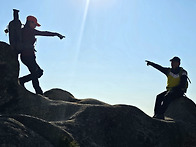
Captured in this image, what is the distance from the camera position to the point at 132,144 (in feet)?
45.5

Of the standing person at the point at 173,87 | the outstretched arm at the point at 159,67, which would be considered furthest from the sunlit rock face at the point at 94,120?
the outstretched arm at the point at 159,67

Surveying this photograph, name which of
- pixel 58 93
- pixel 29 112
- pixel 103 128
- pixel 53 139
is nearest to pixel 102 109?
pixel 103 128

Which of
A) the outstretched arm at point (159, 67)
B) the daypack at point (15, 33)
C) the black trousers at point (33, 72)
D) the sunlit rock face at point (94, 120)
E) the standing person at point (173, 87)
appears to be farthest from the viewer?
the outstretched arm at point (159, 67)

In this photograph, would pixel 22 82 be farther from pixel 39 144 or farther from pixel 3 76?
pixel 39 144

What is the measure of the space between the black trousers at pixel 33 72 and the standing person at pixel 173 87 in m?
7.70

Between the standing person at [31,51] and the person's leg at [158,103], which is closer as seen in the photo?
the standing person at [31,51]

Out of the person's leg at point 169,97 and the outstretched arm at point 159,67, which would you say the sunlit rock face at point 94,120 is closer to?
the person's leg at point 169,97

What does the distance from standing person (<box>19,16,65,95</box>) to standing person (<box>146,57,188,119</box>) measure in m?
7.56

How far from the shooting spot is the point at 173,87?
19156 millimetres

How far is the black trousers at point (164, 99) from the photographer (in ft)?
61.6

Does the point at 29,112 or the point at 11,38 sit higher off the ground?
the point at 11,38

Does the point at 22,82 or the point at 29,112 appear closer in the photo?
the point at 29,112

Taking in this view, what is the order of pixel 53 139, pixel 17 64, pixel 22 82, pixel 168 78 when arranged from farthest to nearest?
pixel 168 78 → pixel 22 82 → pixel 17 64 → pixel 53 139

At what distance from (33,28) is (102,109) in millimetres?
6666
